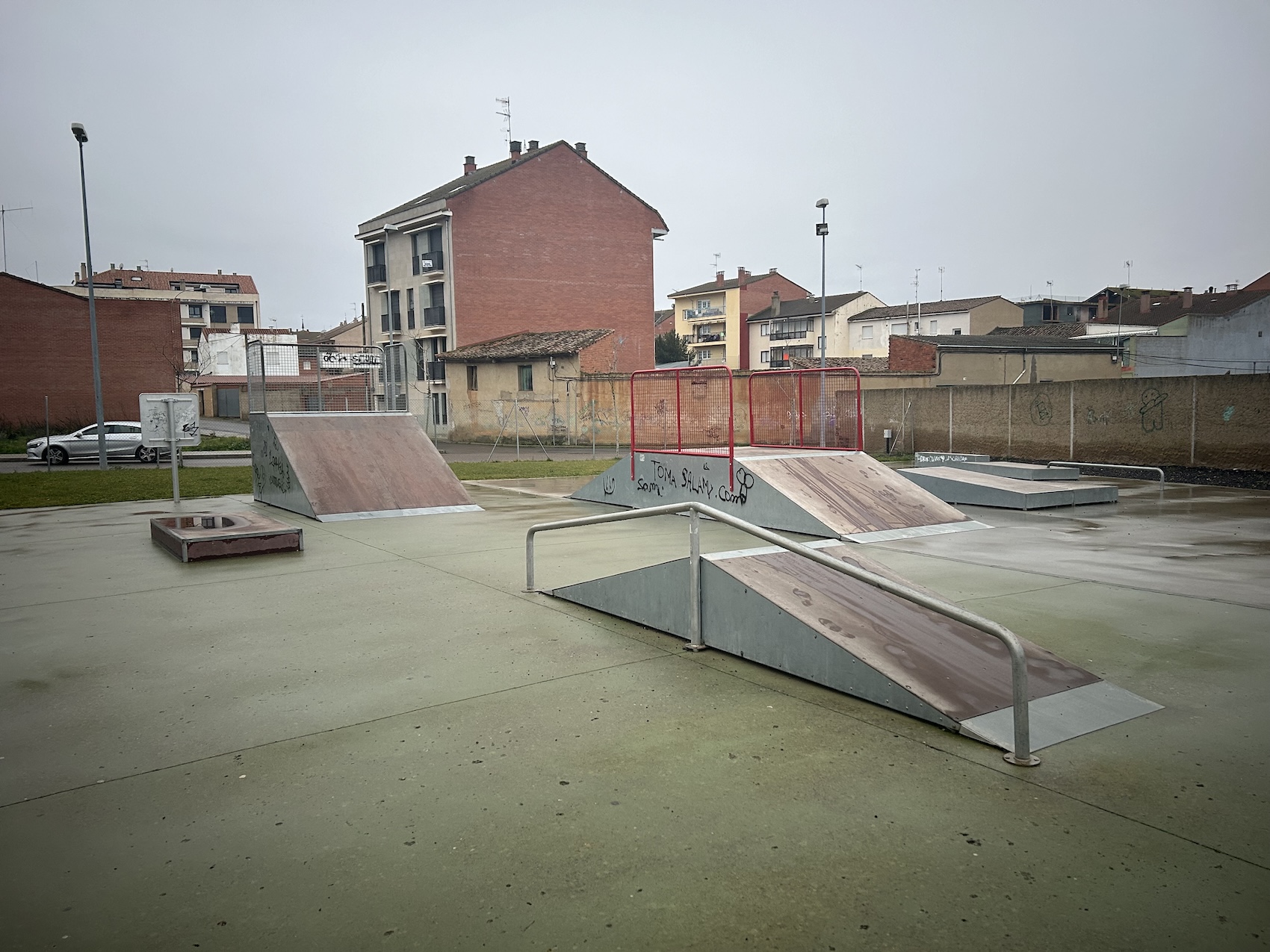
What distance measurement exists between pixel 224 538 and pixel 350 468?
15.8 ft

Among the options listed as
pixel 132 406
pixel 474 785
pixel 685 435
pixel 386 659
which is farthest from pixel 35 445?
pixel 474 785

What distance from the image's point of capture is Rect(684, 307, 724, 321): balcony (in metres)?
82.7

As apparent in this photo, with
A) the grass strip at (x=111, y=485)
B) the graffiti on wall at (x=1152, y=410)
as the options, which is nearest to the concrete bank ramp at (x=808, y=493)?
the grass strip at (x=111, y=485)

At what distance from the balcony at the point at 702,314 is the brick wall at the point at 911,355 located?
3635 centimetres

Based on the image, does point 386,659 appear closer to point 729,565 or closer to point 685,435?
point 729,565

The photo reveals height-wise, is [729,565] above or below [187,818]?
above

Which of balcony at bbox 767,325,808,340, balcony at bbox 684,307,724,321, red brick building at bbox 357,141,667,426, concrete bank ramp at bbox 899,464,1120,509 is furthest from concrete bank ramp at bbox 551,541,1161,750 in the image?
balcony at bbox 684,307,724,321

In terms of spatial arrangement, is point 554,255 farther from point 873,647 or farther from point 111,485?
point 873,647

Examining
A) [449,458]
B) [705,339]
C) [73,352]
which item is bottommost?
[449,458]

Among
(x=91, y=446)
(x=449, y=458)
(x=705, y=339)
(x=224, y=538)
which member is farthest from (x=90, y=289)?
(x=705, y=339)

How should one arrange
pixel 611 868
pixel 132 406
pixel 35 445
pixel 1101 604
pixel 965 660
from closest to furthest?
pixel 611 868
pixel 965 660
pixel 1101 604
pixel 35 445
pixel 132 406

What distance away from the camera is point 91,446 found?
28938 millimetres

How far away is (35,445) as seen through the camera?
28781mm

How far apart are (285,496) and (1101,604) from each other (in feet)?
39.7
